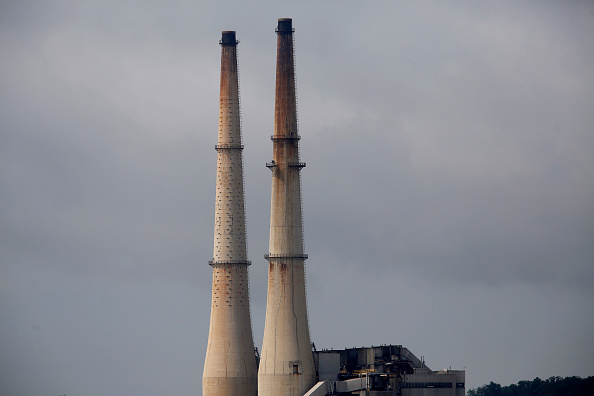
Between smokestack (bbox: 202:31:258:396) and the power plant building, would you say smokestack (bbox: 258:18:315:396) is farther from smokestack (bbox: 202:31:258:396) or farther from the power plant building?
smokestack (bbox: 202:31:258:396)

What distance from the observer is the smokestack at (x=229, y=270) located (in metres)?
117

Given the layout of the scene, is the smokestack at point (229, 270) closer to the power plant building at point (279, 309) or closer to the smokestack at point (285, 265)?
the power plant building at point (279, 309)

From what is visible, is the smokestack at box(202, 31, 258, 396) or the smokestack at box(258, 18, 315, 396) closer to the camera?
the smokestack at box(258, 18, 315, 396)

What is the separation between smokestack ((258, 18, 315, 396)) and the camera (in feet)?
365

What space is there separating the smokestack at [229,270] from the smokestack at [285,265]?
4368mm

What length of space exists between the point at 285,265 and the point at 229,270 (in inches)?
305

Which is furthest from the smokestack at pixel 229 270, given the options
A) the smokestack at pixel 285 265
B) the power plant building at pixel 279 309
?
the smokestack at pixel 285 265

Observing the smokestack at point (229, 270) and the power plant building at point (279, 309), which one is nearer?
the power plant building at point (279, 309)

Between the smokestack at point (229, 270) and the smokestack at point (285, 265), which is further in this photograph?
the smokestack at point (229, 270)

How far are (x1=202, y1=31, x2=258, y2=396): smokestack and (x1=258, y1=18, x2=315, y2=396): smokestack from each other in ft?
A: 14.3

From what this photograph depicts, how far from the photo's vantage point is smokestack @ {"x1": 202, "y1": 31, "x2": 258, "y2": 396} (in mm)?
116812

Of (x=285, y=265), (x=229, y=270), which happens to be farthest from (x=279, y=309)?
(x=229, y=270)

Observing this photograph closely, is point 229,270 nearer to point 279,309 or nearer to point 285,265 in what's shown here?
point 285,265

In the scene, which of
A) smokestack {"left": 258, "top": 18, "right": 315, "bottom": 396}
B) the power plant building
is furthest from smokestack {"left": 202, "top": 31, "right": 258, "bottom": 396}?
smokestack {"left": 258, "top": 18, "right": 315, "bottom": 396}
